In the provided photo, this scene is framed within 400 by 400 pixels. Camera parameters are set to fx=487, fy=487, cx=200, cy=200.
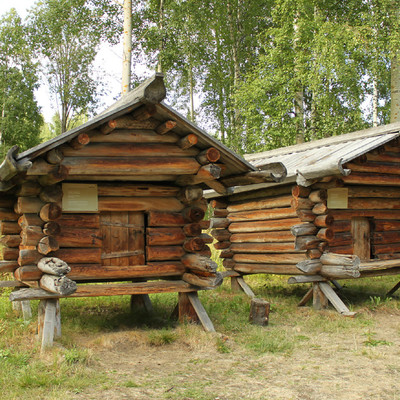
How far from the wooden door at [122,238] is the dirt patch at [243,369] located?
1.23 metres

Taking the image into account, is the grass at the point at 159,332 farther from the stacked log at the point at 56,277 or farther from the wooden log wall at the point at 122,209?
the wooden log wall at the point at 122,209

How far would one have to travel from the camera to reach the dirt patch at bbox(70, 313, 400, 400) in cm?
559

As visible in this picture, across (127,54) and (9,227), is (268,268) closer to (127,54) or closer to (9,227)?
(9,227)

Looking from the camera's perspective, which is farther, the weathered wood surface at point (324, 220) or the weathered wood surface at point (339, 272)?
the weathered wood surface at point (324, 220)

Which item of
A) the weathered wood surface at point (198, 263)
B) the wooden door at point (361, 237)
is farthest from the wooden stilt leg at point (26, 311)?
the wooden door at point (361, 237)

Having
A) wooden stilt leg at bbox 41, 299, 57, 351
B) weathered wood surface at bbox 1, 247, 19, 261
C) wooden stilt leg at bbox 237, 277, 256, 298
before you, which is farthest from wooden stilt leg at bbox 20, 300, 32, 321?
wooden stilt leg at bbox 237, 277, 256, 298

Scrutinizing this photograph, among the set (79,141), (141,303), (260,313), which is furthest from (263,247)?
(79,141)

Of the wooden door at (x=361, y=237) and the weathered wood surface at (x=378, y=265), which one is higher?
the wooden door at (x=361, y=237)

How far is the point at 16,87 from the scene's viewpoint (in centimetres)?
2945

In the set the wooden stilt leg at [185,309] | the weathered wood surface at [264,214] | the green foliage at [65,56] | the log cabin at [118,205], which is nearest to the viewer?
the log cabin at [118,205]

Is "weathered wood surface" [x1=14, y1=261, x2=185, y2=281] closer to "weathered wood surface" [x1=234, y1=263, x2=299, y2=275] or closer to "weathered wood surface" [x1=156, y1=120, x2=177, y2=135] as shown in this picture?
"weathered wood surface" [x1=156, y1=120, x2=177, y2=135]

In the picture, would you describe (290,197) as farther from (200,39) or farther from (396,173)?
(200,39)

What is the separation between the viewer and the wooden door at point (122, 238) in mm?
8094

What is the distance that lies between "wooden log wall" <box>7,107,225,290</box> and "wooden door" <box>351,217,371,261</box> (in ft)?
13.6
